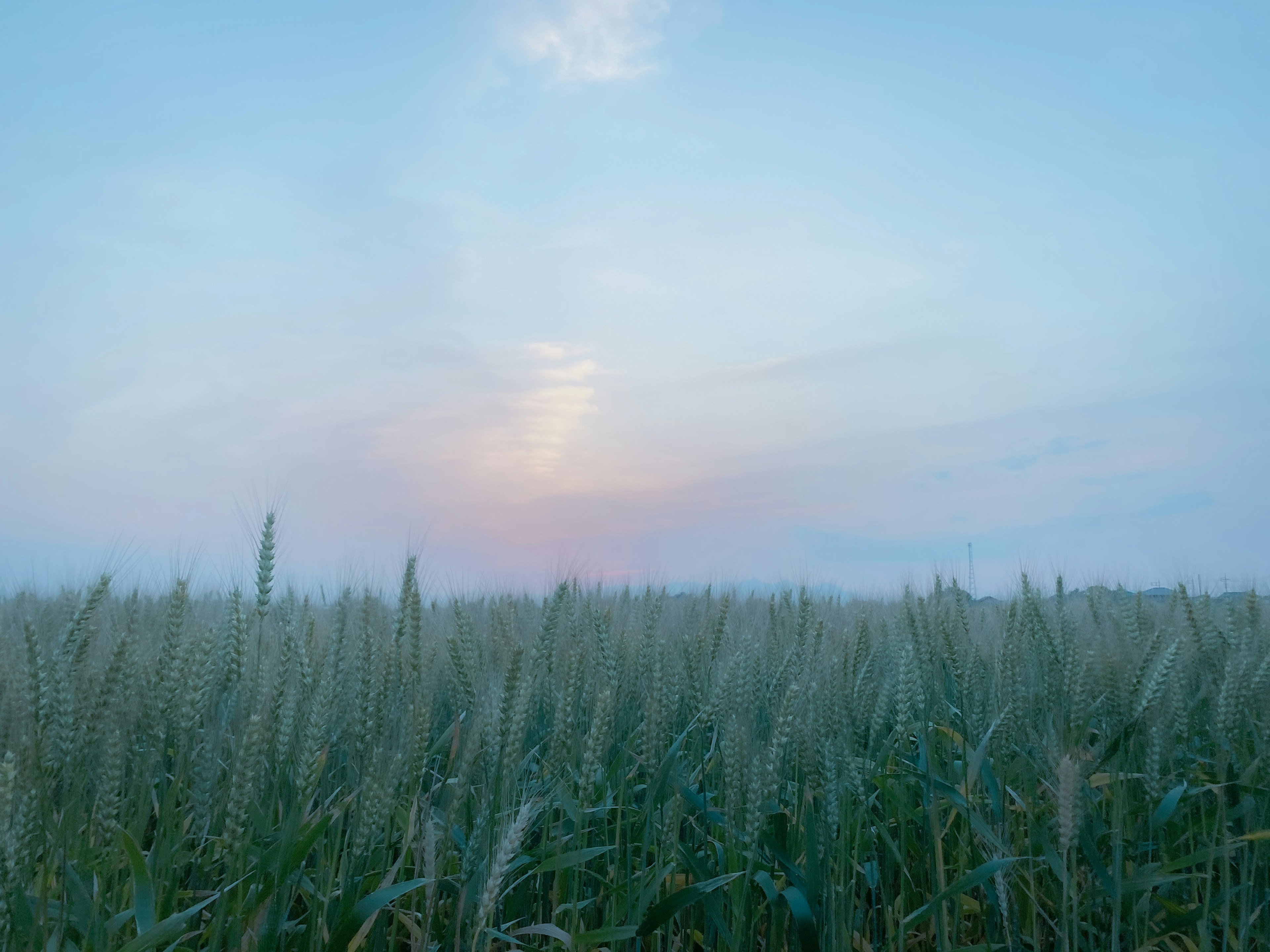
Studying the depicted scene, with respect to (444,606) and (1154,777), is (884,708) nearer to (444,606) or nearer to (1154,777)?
(1154,777)

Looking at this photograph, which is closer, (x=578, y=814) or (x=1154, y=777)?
(x=578, y=814)

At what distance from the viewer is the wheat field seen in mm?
1766

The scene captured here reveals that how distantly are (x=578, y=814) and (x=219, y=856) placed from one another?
99cm

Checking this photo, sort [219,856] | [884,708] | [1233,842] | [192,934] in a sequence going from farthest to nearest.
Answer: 1. [884,708]
2. [1233,842]
3. [219,856]
4. [192,934]

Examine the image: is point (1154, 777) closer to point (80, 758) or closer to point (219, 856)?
point (219, 856)

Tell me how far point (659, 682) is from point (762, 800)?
21.8 inches

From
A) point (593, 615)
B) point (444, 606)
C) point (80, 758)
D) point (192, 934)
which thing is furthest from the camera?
point (444, 606)

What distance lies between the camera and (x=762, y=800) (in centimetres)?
186

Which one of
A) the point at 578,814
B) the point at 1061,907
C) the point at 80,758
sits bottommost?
the point at 1061,907

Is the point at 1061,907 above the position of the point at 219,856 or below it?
below

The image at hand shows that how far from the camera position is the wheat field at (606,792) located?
1766 mm

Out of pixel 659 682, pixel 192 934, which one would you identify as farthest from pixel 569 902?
pixel 192 934

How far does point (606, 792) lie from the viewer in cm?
253

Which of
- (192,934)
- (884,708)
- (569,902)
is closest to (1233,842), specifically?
(884,708)
